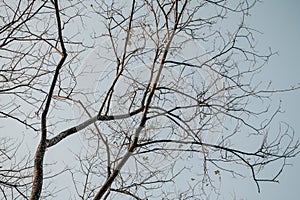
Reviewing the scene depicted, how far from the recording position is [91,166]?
461cm

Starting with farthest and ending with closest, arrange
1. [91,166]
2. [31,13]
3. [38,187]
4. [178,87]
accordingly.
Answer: [91,166], [178,87], [31,13], [38,187]

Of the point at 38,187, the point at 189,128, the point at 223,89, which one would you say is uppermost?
the point at 223,89

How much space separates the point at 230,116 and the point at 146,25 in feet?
4.06

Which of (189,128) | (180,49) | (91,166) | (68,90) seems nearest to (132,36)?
(180,49)


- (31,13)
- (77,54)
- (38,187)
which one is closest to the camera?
(38,187)

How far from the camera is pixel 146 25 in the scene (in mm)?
4129

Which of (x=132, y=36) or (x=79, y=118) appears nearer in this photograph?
(x=79, y=118)

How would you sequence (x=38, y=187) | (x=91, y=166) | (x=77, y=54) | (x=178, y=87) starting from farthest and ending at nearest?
(x=91, y=166)
(x=178, y=87)
(x=77, y=54)
(x=38, y=187)

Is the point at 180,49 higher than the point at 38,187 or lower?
higher

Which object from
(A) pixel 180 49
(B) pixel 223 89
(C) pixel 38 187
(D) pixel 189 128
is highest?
(A) pixel 180 49

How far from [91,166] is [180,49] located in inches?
65.6

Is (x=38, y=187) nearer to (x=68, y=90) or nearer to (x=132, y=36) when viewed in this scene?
(x=68, y=90)

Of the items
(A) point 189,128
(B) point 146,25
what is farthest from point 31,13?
(A) point 189,128

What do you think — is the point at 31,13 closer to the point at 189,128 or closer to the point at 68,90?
the point at 68,90
